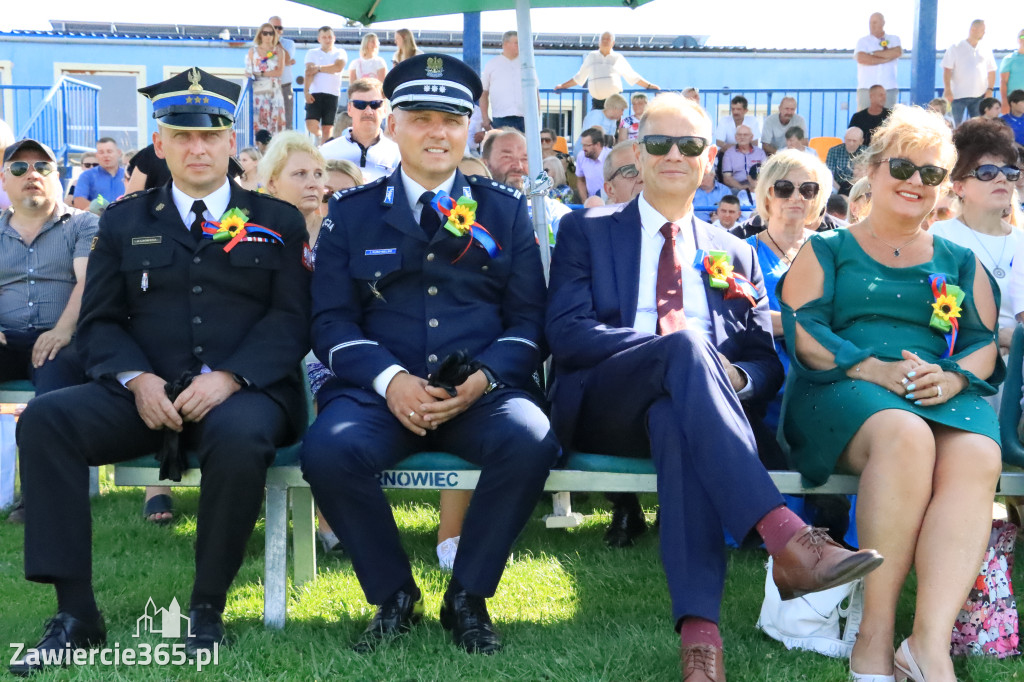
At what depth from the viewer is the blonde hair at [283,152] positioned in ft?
18.0

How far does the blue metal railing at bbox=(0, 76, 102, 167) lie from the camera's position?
15523 mm

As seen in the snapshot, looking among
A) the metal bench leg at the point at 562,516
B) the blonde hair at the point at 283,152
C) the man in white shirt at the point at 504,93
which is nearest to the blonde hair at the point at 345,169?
the blonde hair at the point at 283,152

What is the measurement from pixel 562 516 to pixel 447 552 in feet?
2.87

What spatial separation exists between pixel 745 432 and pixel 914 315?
34.9 inches

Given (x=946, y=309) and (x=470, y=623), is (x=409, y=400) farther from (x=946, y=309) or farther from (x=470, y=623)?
(x=946, y=309)

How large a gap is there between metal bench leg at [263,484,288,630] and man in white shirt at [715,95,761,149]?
10949 millimetres

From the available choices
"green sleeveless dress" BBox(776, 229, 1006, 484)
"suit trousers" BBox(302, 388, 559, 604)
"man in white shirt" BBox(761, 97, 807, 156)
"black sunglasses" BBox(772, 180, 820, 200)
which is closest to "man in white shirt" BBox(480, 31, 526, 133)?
"man in white shirt" BBox(761, 97, 807, 156)

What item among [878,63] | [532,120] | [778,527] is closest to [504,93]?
[878,63]

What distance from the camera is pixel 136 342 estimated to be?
391 cm

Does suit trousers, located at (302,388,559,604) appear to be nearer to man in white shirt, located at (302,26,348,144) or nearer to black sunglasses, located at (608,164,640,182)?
black sunglasses, located at (608,164,640,182)

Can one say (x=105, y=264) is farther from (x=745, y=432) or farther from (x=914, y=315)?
(x=914, y=315)

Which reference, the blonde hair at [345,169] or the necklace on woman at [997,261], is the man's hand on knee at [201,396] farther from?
the necklace on woman at [997,261]

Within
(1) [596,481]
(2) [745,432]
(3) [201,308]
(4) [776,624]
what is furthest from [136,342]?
(4) [776,624]

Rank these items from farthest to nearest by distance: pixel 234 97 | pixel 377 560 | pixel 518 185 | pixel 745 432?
pixel 518 185 → pixel 234 97 → pixel 377 560 → pixel 745 432
